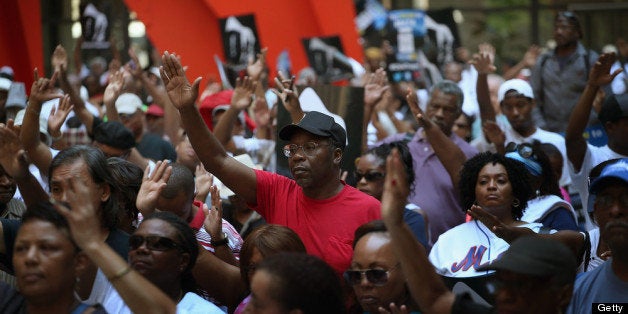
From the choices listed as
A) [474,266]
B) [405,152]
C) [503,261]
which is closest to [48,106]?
[405,152]

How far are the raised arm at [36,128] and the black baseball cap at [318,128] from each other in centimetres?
164

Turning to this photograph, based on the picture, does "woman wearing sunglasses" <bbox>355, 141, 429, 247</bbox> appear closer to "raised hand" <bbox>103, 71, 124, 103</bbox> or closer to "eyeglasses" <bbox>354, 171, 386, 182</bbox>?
"eyeglasses" <bbox>354, 171, 386, 182</bbox>

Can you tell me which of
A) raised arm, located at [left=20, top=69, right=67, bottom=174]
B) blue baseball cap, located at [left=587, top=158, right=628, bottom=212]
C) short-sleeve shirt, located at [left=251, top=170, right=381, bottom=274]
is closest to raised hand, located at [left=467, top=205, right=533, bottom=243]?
short-sleeve shirt, located at [left=251, top=170, right=381, bottom=274]

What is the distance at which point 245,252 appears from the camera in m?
4.69

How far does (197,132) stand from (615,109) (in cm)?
278

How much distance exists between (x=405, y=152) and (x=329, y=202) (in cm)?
180

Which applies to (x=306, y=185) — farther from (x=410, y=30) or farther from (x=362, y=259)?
(x=410, y=30)

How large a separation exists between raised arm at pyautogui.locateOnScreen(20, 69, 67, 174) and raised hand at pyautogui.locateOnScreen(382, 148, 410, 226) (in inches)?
118

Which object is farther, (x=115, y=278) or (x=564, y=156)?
(x=564, y=156)

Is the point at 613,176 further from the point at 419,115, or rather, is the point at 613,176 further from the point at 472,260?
the point at 419,115

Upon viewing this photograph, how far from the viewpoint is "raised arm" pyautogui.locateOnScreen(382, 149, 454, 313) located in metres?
3.65

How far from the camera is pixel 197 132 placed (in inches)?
198

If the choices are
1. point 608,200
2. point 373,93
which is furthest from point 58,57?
point 608,200

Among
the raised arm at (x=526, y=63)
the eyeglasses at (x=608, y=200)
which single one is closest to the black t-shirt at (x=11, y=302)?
the eyeglasses at (x=608, y=200)
